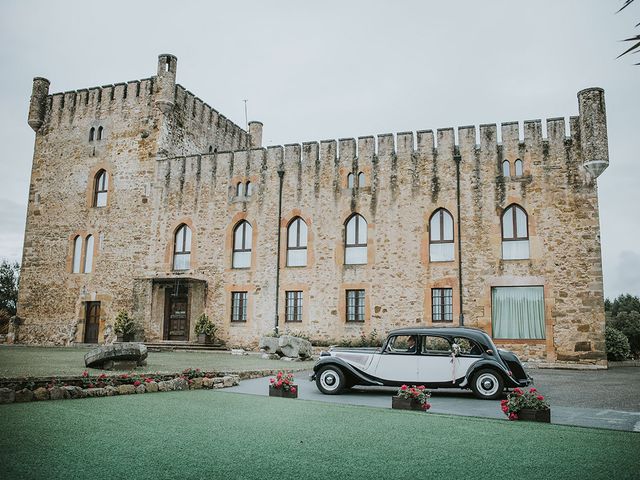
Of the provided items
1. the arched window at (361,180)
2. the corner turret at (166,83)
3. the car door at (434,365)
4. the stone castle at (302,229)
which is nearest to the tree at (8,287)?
the stone castle at (302,229)

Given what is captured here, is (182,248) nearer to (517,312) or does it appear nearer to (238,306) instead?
(238,306)

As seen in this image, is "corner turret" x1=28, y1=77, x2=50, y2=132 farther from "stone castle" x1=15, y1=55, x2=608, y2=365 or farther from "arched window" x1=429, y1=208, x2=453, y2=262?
"arched window" x1=429, y1=208, x2=453, y2=262

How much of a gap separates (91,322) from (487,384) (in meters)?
19.2

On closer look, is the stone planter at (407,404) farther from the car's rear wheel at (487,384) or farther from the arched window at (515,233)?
the arched window at (515,233)

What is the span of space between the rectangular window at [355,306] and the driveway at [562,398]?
631 centimetres

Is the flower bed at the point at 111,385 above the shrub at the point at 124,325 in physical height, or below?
below

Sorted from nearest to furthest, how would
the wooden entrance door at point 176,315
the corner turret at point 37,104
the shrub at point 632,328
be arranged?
the wooden entrance door at point 176,315, the shrub at point 632,328, the corner turret at point 37,104

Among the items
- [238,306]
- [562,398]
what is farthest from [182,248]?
[562,398]

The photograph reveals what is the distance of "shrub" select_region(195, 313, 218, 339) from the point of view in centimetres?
2138

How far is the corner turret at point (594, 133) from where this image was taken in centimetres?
1761

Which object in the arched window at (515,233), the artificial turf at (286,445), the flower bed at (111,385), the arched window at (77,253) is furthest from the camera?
the arched window at (77,253)

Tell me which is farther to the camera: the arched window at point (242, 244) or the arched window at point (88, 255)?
the arched window at point (88, 255)

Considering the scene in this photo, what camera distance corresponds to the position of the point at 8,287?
37.7m

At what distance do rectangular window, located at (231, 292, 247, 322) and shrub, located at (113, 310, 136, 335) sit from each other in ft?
13.7
